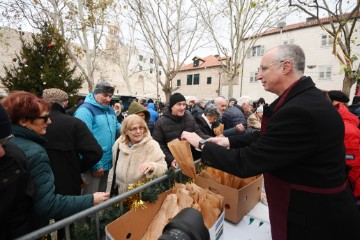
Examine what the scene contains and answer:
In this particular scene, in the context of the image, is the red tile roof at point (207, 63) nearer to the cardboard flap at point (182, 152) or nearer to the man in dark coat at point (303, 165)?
the cardboard flap at point (182, 152)

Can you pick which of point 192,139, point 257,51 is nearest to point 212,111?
point 192,139

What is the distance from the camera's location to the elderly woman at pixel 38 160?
4.82 feet

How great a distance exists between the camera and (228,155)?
1.42 meters

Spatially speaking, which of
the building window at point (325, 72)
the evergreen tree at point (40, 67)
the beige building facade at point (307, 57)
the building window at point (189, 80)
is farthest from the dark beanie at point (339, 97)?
the building window at point (189, 80)

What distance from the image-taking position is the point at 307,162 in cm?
131

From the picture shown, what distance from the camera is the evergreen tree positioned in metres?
6.44

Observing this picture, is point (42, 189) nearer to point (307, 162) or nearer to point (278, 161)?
point (278, 161)

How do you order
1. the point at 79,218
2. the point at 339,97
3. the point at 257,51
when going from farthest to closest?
the point at 257,51 < the point at 339,97 < the point at 79,218

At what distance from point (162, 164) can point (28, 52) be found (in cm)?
622

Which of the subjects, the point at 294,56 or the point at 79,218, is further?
the point at 294,56

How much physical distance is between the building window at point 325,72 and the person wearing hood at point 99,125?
24077mm

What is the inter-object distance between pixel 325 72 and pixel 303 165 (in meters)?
25.0

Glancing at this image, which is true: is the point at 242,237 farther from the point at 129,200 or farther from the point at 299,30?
the point at 299,30

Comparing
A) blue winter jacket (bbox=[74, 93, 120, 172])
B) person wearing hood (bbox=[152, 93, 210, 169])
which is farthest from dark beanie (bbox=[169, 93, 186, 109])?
blue winter jacket (bbox=[74, 93, 120, 172])
